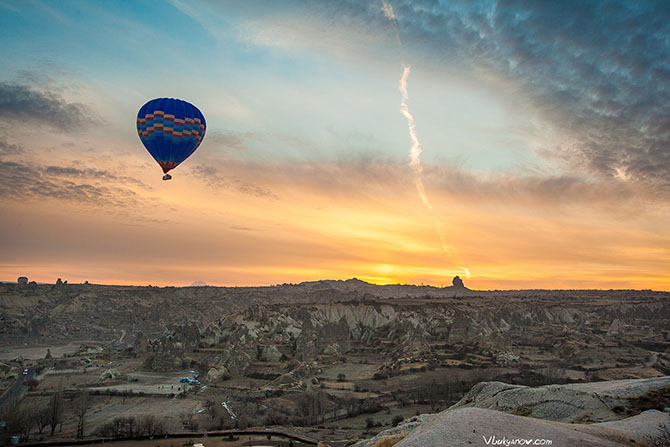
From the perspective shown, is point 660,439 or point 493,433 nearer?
point 493,433

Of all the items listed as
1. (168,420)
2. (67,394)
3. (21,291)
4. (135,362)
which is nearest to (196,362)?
(135,362)

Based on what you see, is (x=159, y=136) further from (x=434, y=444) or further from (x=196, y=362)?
(x=196, y=362)

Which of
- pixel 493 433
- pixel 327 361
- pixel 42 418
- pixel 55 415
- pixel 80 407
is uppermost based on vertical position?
pixel 493 433

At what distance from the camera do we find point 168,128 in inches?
1522

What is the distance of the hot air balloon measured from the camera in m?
38.6

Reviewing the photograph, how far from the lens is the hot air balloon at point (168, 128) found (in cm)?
3856

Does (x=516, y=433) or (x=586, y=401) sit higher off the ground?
(x=516, y=433)

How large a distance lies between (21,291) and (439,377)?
162 meters

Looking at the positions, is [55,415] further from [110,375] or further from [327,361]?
[327,361]

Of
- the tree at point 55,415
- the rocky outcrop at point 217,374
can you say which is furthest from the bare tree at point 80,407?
the rocky outcrop at point 217,374

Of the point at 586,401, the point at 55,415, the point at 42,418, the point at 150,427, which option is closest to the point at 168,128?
the point at 150,427

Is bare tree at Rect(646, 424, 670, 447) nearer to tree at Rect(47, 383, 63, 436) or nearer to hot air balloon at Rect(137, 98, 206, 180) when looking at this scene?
hot air balloon at Rect(137, 98, 206, 180)

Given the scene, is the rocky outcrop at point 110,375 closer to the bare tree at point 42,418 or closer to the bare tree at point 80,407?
the bare tree at point 80,407

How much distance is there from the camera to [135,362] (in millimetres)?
93750
